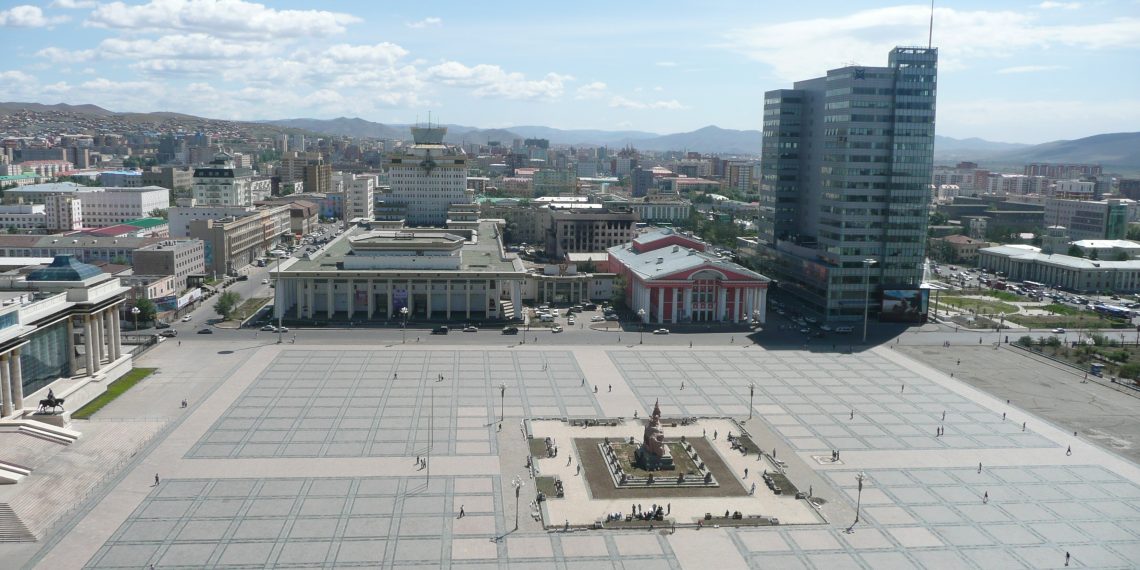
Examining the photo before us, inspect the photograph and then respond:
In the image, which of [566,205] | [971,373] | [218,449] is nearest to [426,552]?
[218,449]

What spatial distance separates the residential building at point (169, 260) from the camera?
110438mm

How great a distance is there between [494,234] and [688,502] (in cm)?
10505

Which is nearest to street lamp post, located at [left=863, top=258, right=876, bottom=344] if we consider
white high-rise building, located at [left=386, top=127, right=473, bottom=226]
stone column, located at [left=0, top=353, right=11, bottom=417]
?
stone column, located at [left=0, top=353, right=11, bottom=417]

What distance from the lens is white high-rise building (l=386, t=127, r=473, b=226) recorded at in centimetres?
15875

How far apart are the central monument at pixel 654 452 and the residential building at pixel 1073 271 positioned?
110 metres

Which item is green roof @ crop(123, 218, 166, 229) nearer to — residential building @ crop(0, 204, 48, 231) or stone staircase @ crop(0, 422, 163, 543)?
residential building @ crop(0, 204, 48, 231)

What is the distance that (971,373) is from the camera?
83.7m

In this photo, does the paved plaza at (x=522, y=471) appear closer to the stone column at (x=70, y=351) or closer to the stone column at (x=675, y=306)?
the stone column at (x=70, y=351)

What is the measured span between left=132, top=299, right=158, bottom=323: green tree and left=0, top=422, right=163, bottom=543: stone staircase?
123 feet

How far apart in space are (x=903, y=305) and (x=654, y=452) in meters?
64.0

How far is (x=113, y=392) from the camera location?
7106cm

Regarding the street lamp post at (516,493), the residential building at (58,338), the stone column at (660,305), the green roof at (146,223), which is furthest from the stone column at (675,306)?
the green roof at (146,223)

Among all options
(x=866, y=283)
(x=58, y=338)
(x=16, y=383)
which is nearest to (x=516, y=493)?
(x=16, y=383)

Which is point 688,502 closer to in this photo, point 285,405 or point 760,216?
point 285,405
